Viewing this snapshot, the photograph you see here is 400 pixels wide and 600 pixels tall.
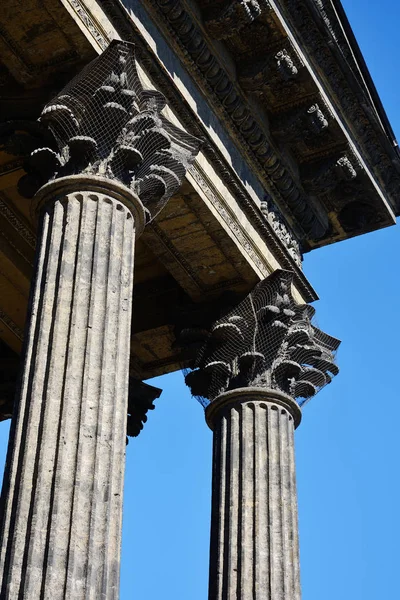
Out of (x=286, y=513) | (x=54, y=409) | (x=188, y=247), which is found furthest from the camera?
(x=188, y=247)

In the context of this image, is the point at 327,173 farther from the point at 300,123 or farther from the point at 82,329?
the point at 82,329

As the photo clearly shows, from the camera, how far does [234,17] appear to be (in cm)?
2227

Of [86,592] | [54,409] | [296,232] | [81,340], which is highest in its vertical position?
[296,232]

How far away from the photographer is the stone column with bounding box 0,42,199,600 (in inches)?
591

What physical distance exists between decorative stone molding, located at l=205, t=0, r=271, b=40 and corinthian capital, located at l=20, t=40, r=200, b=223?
3.15m

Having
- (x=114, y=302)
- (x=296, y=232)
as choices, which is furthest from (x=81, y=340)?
(x=296, y=232)

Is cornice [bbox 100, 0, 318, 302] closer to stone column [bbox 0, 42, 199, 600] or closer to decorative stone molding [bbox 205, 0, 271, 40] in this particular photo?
stone column [bbox 0, 42, 199, 600]

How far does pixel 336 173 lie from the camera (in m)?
25.4

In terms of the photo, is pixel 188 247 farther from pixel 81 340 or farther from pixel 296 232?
pixel 81 340

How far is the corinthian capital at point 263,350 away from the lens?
22.8 meters

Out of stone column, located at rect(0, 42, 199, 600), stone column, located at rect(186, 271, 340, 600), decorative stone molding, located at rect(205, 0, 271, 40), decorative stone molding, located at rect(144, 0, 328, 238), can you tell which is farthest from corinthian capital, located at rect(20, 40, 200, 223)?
stone column, located at rect(186, 271, 340, 600)

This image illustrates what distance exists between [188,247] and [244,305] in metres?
1.37

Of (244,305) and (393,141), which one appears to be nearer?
(244,305)

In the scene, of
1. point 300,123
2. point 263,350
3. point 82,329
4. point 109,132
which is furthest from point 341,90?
point 82,329
